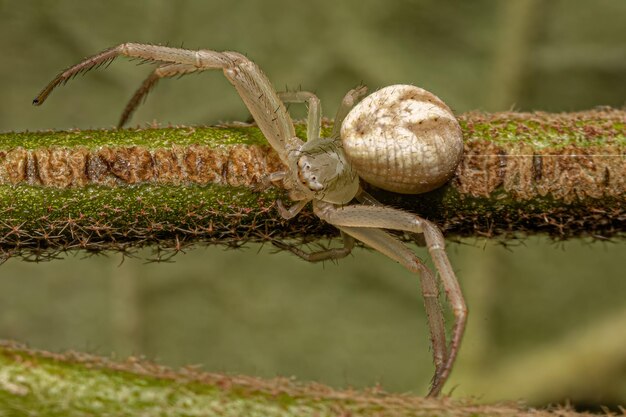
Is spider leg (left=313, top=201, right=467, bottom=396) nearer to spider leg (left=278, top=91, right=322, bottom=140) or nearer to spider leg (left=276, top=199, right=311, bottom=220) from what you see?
spider leg (left=276, top=199, right=311, bottom=220)

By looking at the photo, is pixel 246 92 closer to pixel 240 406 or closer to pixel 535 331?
pixel 240 406

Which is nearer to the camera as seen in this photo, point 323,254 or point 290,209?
point 290,209

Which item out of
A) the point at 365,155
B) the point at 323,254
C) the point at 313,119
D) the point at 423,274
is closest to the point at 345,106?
the point at 313,119

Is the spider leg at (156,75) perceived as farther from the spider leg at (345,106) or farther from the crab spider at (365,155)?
the spider leg at (345,106)

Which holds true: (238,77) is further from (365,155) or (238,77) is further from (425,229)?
(425,229)

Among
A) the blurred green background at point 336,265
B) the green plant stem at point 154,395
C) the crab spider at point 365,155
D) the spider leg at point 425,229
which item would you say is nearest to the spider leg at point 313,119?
the crab spider at point 365,155

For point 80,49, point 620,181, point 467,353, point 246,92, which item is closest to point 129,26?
point 80,49

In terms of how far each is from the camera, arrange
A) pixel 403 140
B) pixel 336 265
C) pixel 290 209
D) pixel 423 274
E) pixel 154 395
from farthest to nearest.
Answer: pixel 336 265, pixel 423 274, pixel 403 140, pixel 290 209, pixel 154 395
